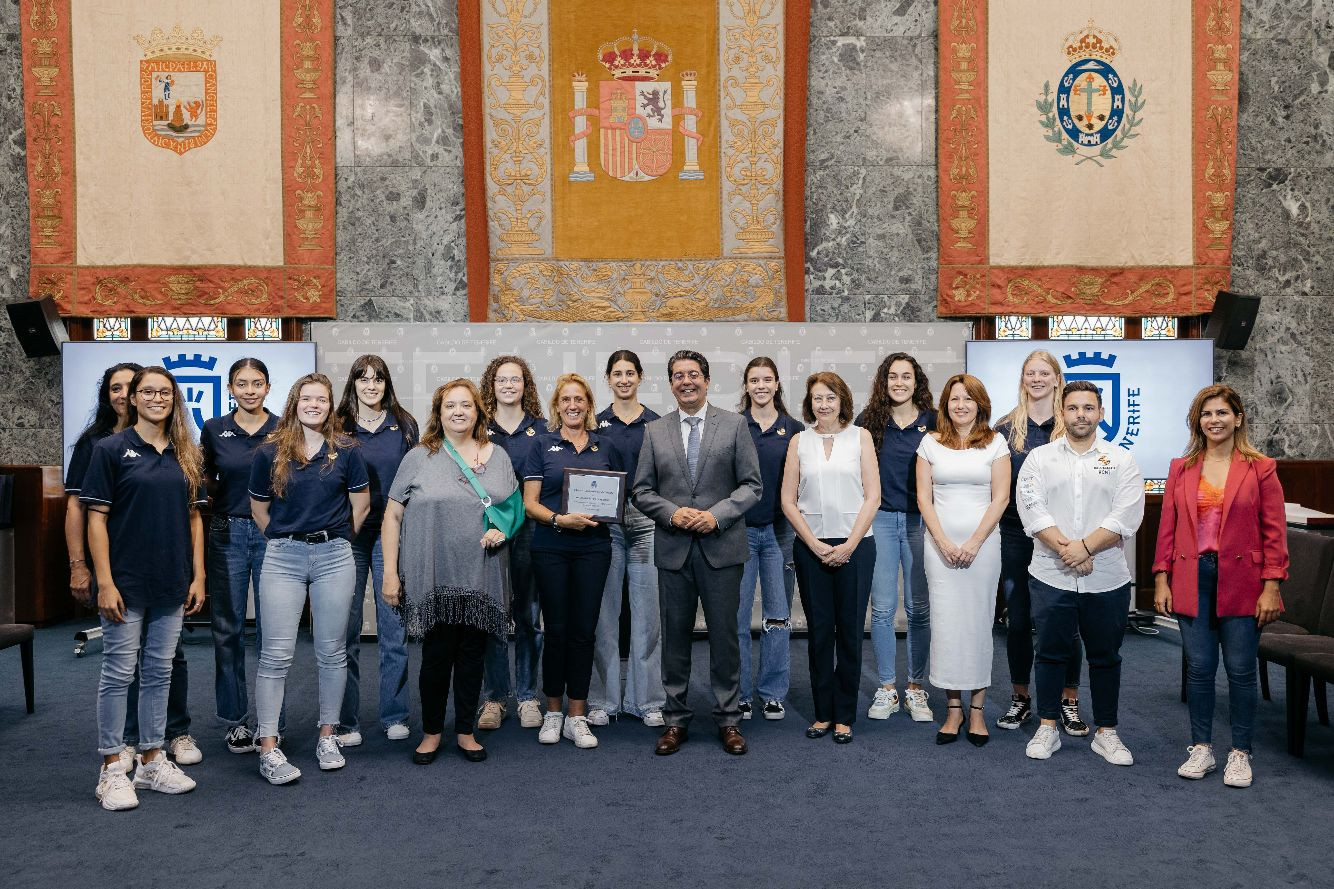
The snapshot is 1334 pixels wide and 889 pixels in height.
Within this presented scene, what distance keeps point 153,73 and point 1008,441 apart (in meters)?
5.95

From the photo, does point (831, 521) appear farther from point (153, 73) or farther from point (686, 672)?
point (153, 73)

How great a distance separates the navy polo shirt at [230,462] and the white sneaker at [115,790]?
0.99 metres

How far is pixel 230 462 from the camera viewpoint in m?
3.77

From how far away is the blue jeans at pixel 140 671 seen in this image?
10.4 feet

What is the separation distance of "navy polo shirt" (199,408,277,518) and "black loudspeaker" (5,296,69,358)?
3.48 metres

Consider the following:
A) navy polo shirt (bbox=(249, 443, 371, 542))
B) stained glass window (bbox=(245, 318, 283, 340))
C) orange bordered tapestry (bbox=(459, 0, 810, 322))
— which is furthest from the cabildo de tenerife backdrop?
navy polo shirt (bbox=(249, 443, 371, 542))

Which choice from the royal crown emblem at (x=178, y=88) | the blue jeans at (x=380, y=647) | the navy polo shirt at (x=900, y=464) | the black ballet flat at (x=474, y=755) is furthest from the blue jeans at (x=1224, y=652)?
the royal crown emblem at (x=178, y=88)

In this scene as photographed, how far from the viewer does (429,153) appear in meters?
6.66

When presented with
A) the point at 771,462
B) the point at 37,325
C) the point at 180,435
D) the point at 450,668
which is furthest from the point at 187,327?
the point at 771,462

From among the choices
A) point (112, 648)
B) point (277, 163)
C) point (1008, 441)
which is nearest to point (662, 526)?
point (1008, 441)

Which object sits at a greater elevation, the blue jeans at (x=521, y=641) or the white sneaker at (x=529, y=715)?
the blue jeans at (x=521, y=641)

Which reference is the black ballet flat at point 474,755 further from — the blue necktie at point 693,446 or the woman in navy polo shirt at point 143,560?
the blue necktie at point 693,446

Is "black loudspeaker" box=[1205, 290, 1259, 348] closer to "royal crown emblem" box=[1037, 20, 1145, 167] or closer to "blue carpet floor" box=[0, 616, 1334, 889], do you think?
"royal crown emblem" box=[1037, 20, 1145, 167]

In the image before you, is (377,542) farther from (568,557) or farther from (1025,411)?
(1025,411)
